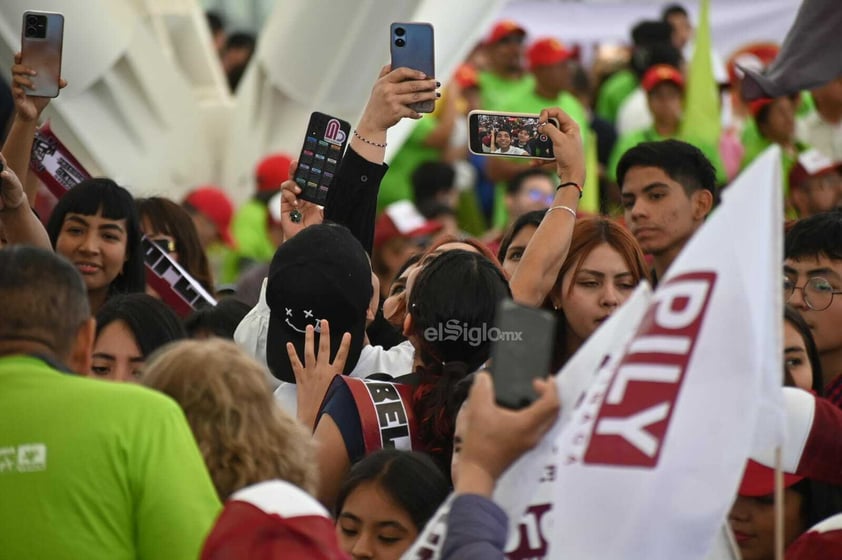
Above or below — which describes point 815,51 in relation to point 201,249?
above

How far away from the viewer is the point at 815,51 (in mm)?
6215

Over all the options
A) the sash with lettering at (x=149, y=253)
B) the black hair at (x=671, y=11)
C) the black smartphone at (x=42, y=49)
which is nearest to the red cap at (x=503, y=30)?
the black hair at (x=671, y=11)

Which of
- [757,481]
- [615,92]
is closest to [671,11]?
[615,92]

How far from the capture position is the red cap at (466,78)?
11.7 meters

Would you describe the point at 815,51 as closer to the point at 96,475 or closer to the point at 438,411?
the point at 438,411

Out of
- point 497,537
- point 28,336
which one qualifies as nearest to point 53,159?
point 28,336

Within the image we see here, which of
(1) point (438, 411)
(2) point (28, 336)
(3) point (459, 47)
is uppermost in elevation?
(3) point (459, 47)

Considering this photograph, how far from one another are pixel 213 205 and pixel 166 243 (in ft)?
9.62

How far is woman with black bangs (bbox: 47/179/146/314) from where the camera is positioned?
18.1 ft

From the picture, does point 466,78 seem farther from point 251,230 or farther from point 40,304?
point 40,304

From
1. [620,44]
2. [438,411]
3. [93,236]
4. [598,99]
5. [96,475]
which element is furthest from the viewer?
[620,44]

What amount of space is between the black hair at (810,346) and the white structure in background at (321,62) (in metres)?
3.47

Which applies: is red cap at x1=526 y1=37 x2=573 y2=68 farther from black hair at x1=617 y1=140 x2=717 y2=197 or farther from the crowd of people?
black hair at x1=617 y1=140 x2=717 y2=197

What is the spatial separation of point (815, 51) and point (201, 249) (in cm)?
240
